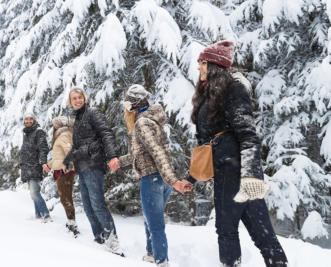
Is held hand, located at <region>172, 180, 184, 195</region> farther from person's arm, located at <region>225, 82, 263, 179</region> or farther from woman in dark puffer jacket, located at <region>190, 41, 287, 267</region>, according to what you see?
person's arm, located at <region>225, 82, 263, 179</region>

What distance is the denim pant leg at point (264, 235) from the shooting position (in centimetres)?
214

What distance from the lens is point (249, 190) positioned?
6.64 ft

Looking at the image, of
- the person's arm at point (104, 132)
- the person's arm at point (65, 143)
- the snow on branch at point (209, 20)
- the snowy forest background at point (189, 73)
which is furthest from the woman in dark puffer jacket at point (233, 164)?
the person's arm at point (65, 143)

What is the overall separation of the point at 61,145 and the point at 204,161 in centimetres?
309

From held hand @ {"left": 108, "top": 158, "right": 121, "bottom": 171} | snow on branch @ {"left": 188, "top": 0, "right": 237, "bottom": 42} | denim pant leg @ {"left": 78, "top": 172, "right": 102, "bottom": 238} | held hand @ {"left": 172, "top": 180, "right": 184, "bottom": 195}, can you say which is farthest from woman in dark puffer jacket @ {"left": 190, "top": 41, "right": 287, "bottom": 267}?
snow on branch @ {"left": 188, "top": 0, "right": 237, "bottom": 42}

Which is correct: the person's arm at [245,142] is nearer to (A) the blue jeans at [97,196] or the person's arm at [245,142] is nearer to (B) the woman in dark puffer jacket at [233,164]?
(B) the woman in dark puffer jacket at [233,164]

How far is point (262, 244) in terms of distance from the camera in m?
2.19

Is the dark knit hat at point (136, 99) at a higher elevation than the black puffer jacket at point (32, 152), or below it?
higher

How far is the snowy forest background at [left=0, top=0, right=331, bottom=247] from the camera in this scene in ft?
17.0

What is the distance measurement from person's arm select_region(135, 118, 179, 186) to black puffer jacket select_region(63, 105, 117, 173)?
74 cm

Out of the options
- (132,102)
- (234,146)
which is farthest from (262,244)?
(132,102)

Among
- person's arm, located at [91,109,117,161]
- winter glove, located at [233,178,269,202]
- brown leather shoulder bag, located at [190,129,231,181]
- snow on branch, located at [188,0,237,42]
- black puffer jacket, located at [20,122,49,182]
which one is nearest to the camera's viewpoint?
winter glove, located at [233,178,269,202]

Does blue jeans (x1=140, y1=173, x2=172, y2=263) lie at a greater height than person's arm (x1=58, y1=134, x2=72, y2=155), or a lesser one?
lesser

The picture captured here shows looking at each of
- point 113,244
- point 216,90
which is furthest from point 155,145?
point 113,244
